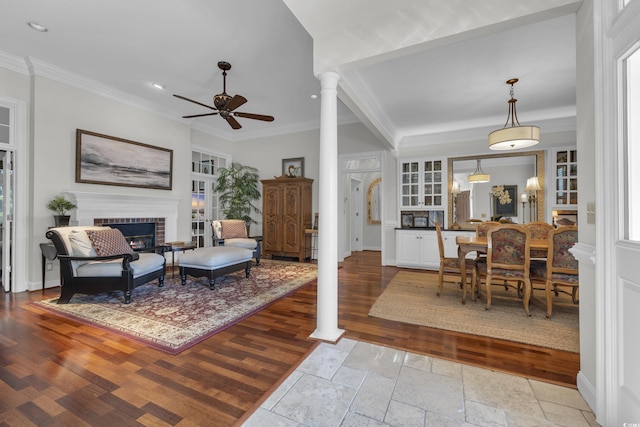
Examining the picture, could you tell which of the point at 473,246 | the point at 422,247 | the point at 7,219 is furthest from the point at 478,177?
the point at 7,219

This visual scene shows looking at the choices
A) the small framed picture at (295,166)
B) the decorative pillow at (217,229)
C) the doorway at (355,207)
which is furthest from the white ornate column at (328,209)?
the small framed picture at (295,166)

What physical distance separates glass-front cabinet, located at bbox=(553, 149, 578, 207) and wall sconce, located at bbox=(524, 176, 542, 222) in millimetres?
256

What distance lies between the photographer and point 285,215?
5.92 meters

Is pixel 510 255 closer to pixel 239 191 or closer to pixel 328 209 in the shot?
pixel 328 209

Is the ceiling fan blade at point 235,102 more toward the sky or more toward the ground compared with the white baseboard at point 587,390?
more toward the sky

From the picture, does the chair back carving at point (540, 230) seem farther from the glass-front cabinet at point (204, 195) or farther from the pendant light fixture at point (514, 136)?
the glass-front cabinet at point (204, 195)

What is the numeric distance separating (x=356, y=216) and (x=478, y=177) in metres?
3.41

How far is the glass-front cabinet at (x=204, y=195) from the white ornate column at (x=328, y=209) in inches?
184

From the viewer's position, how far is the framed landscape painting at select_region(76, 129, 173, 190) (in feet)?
13.5

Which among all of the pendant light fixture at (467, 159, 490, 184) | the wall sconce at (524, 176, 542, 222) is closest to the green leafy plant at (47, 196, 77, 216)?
the pendant light fixture at (467, 159, 490, 184)

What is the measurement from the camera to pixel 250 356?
2.03 meters

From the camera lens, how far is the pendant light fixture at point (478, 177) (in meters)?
4.98

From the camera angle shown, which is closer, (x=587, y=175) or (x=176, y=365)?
(x=587, y=175)

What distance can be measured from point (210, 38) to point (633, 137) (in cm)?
360
